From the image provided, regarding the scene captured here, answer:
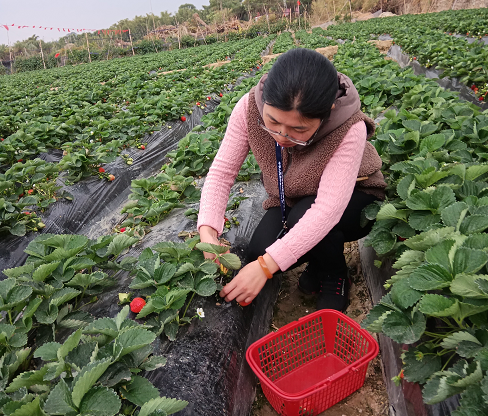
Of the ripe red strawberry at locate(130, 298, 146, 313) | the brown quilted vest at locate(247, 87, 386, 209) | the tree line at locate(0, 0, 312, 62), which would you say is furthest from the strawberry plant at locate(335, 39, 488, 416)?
the tree line at locate(0, 0, 312, 62)

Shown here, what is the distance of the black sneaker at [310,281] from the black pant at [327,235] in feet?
0.25

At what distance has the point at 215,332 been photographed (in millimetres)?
1659

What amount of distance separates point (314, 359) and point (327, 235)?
0.64 meters

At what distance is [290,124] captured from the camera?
4.78 ft

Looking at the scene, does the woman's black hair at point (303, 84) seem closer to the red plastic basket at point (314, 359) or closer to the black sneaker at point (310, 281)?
the red plastic basket at point (314, 359)

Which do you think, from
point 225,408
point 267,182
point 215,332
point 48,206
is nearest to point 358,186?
point 267,182

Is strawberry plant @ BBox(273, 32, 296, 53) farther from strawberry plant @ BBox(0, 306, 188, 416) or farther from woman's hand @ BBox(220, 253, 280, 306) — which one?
strawberry plant @ BBox(0, 306, 188, 416)

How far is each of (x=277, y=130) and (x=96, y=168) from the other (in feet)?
10.3

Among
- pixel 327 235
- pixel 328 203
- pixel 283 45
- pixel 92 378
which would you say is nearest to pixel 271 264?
pixel 328 203

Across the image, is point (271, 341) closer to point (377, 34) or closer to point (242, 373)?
point (242, 373)

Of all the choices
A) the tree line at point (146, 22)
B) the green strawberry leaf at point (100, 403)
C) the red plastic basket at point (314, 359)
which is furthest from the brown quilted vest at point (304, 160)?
the tree line at point (146, 22)

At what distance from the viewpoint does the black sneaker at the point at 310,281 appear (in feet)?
7.53

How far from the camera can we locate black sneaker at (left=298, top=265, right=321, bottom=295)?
2295mm

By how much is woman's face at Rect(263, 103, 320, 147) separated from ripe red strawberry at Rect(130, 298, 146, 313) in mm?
930
